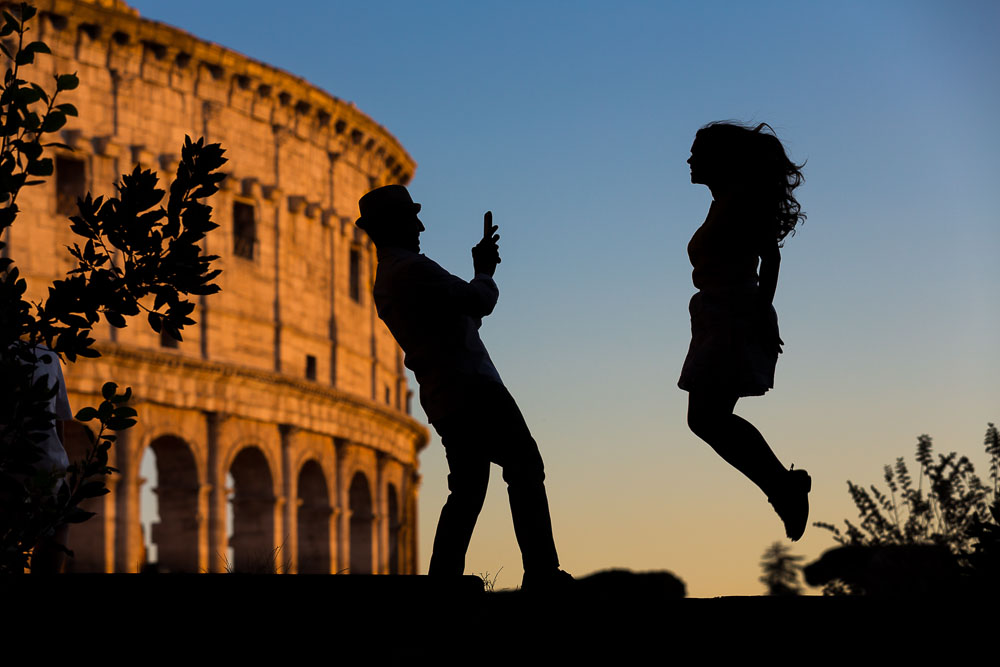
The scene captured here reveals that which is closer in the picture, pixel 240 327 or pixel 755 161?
pixel 755 161

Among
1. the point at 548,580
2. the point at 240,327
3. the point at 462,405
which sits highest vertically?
the point at 240,327

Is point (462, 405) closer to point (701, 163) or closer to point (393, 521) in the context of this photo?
point (701, 163)

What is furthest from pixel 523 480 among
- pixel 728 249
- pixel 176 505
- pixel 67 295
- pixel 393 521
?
pixel 393 521

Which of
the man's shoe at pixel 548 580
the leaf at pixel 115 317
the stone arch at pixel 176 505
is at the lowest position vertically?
the man's shoe at pixel 548 580

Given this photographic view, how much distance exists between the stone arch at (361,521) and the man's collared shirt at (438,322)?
3851 cm

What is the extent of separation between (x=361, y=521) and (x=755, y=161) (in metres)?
39.5

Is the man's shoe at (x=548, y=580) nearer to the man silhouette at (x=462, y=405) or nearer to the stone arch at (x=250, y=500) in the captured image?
the man silhouette at (x=462, y=405)

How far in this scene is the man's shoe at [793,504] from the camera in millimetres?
6332

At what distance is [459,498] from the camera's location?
6414mm

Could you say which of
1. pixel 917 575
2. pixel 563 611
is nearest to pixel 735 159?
pixel 563 611

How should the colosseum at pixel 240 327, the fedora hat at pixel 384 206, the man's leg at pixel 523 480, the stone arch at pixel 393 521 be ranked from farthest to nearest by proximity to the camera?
the stone arch at pixel 393 521
the colosseum at pixel 240 327
the fedora hat at pixel 384 206
the man's leg at pixel 523 480

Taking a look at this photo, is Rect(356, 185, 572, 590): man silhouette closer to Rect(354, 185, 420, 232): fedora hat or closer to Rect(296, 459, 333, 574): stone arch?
Rect(354, 185, 420, 232): fedora hat

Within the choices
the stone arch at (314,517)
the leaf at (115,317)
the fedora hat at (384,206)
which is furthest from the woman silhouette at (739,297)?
the stone arch at (314,517)

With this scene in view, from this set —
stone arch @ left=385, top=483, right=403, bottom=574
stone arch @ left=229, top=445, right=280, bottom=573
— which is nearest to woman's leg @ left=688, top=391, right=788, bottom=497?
stone arch @ left=229, top=445, right=280, bottom=573
